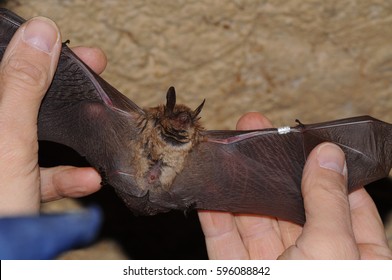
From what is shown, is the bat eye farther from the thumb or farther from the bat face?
the thumb

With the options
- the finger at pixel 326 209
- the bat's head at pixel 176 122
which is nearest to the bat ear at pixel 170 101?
the bat's head at pixel 176 122

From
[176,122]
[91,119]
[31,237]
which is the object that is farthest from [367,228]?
[31,237]

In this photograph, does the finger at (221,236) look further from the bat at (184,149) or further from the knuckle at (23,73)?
the knuckle at (23,73)

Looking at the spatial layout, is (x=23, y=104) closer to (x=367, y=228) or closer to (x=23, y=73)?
(x=23, y=73)

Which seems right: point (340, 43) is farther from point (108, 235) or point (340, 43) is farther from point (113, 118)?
point (108, 235)

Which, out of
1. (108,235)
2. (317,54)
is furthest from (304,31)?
(108,235)

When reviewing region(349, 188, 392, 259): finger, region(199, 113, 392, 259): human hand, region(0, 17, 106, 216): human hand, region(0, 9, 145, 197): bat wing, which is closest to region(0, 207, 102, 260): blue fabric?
region(0, 17, 106, 216): human hand
